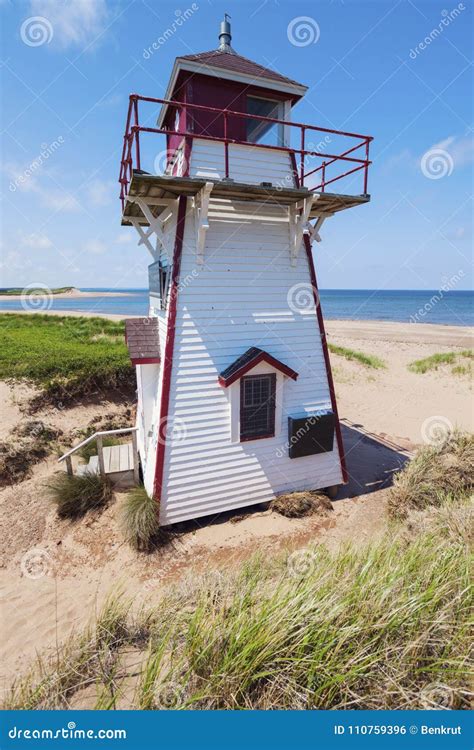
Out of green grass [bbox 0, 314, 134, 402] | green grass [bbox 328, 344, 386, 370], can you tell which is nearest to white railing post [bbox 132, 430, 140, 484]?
green grass [bbox 0, 314, 134, 402]

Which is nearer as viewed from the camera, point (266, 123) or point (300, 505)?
point (266, 123)

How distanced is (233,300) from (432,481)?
621 cm

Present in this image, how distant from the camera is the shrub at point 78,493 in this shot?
28.1 feet

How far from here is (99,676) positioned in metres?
3.86

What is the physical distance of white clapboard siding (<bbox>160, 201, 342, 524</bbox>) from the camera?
7.54m

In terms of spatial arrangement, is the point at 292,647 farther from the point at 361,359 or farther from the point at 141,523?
the point at 361,359

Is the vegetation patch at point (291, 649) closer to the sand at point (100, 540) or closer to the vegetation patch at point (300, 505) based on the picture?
the sand at point (100, 540)

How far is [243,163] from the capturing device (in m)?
7.52

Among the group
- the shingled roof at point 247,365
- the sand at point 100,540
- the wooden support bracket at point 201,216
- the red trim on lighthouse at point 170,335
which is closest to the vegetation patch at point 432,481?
the sand at point 100,540

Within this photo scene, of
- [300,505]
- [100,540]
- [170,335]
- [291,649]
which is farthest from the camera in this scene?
[300,505]

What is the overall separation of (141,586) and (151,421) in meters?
3.51

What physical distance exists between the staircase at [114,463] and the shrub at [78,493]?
244 mm

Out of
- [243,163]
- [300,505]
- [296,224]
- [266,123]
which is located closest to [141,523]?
[300,505]

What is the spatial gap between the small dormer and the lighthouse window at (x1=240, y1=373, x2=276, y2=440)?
4878 mm
